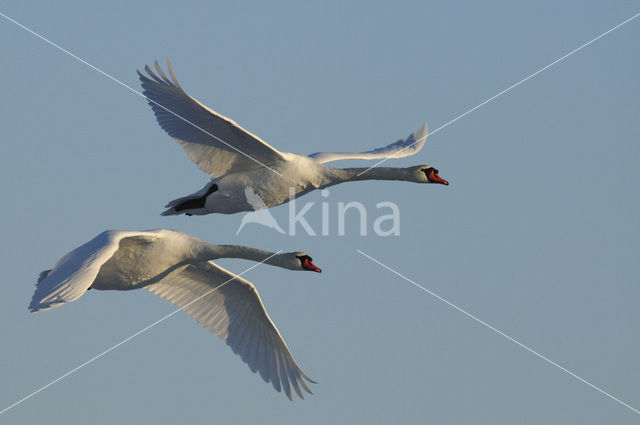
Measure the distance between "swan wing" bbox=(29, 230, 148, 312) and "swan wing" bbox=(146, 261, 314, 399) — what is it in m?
4.32

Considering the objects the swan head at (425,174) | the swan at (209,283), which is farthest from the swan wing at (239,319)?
the swan head at (425,174)

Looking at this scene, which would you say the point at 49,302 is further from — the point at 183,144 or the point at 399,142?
the point at 399,142

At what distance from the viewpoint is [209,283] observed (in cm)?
2819

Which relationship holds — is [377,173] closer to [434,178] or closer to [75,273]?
[434,178]

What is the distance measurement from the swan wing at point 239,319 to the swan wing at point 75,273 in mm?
4320

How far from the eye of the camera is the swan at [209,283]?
25656 millimetres

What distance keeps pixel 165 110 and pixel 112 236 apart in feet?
14.6

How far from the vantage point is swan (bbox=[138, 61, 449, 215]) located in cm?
2686

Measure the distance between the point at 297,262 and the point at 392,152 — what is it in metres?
6.03

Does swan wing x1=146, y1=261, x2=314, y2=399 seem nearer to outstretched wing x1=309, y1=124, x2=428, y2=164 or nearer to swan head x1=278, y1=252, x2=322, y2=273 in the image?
swan head x1=278, y1=252, x2=322, y2=273

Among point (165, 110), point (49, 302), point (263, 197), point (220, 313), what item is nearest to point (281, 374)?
point (220, 313)

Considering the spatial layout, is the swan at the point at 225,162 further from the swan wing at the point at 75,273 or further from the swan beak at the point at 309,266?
the swan wing at the point at 75,273

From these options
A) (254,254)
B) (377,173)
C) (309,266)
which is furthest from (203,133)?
(377,173)

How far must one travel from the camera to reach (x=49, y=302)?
68.4ft
